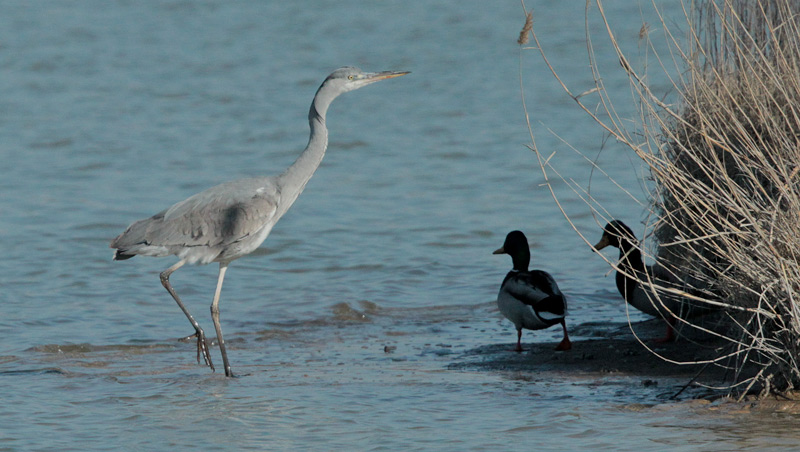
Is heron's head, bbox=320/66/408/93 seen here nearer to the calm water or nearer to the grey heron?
the grey heron

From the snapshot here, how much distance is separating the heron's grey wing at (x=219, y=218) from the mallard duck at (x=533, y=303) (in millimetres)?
1698

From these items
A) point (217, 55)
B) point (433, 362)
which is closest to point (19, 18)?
point (217, 55)

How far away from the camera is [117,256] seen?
7301 millimetres

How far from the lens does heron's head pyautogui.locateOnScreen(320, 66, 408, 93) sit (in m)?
7.64

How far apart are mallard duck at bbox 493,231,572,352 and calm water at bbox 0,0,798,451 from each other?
15.2 inches

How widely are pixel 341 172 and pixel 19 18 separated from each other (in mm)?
11435

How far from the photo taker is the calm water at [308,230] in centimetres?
555

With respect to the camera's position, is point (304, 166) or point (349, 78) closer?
point (304, 166)

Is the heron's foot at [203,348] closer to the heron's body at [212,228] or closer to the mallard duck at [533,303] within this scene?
the heron's body at [212,228]

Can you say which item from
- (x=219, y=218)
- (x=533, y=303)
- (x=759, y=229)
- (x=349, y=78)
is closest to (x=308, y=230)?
(x=349, y=78)

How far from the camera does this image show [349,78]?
7707mm

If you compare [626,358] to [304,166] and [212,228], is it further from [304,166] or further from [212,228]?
[212,228]

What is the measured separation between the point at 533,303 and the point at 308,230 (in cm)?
426

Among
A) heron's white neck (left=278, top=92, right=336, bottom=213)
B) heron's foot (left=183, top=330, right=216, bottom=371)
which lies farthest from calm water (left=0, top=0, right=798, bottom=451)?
heron's white neck (left=278, top=92, right=336, bottom=213)
